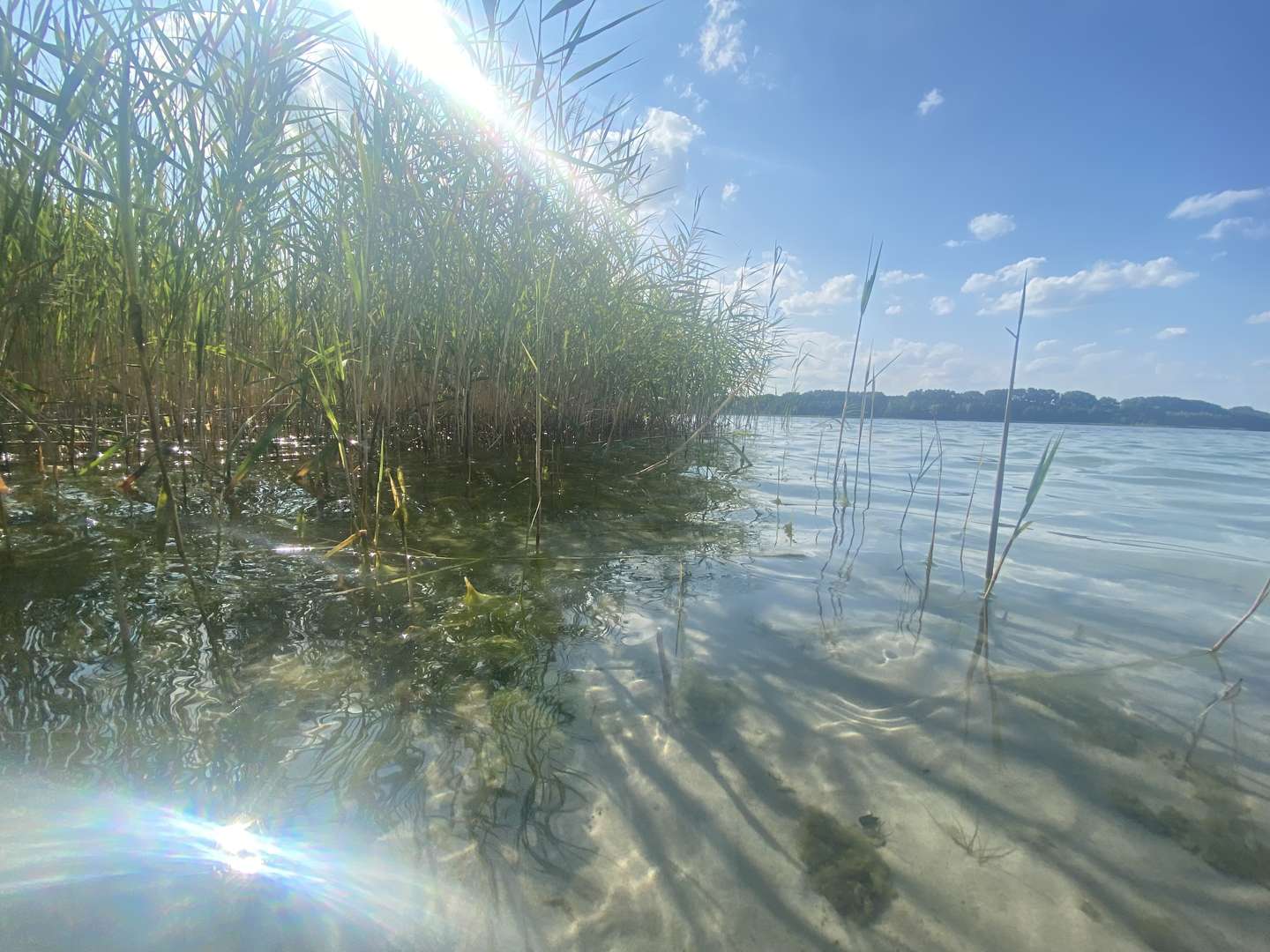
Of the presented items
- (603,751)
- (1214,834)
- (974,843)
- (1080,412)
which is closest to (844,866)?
(974,843)

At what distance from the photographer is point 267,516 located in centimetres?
233

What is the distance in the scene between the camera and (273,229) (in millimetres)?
2014

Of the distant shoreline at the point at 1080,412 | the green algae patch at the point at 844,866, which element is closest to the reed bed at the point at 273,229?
the green algae patch at the point at 844,866

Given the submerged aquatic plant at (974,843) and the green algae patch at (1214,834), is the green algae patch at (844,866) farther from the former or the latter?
the green algae patch at (1214,834)

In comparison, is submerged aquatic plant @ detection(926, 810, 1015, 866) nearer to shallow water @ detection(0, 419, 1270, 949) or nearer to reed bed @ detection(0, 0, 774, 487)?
shallow water @ detection(0, 419, 1270, 949)

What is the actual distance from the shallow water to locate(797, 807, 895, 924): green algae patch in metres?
0.01

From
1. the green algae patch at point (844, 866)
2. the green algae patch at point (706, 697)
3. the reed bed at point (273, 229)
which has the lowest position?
the green algae patch at point (844, 866)

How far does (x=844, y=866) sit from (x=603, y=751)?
1.29ft

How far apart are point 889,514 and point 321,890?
2.94 metres

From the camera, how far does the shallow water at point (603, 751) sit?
0.71m

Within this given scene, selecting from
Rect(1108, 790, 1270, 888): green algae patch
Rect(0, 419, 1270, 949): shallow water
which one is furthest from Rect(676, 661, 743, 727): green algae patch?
Rect(1108, 790, 1270, 888): green algae patch

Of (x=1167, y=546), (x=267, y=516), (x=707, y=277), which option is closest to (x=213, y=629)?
(x=267, y=516)

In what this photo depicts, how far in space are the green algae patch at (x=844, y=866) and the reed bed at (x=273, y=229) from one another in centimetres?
139

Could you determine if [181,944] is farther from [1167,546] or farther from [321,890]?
[1167,546]
